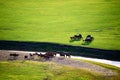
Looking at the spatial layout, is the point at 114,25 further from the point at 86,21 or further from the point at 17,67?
the point at 17,67

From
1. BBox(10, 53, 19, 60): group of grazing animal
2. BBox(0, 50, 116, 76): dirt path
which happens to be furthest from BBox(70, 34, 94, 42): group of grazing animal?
BBox(10, 53, 19, 60): group of grazing animal

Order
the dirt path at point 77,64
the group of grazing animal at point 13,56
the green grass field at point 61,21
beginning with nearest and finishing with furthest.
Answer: the dirt path at point 77,64 < the green grass field at point 61,21 < the group of grazing animal at point 13,56

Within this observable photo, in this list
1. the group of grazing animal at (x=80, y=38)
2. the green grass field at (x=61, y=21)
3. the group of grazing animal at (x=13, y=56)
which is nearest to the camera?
the group of grazing animal at (x=80, y=38)

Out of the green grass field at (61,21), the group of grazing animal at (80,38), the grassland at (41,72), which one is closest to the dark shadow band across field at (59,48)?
the green grass field at (61,21)

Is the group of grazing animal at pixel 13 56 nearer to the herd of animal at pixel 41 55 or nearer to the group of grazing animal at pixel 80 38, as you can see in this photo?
the herd of animal at pixel 41 55

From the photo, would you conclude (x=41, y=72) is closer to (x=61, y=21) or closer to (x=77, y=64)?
(x=77, y=64)

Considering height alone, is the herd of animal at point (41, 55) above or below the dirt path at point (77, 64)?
above

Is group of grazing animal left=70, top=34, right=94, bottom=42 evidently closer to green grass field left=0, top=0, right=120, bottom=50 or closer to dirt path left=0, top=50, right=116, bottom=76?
green grass field left=0, top=0, right=120, bottom=50
